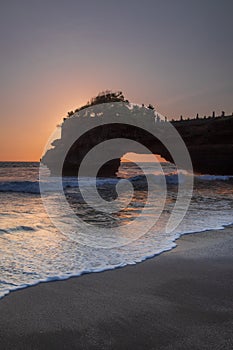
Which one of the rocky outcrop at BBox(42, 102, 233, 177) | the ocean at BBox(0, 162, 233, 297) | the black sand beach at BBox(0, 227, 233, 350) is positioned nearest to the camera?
the black sand beach at BBox(0, 227, 233, 350)

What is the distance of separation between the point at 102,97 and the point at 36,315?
129ft

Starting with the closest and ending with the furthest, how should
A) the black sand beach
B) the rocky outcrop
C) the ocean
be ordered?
the black sand beach, the ocean, the rocky outcrop

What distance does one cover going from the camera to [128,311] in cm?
257

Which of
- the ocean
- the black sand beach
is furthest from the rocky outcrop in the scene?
the black sand beach

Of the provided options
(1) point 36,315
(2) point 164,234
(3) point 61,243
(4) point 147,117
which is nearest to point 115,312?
(1) point 36,315

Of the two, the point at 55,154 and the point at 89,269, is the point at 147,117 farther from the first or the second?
the point at 89,269

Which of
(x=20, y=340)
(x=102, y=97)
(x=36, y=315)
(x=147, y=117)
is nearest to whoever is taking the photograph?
(x=20, y=340)

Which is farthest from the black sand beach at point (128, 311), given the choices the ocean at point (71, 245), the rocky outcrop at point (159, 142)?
the rocky outcrop at point (159, 142)

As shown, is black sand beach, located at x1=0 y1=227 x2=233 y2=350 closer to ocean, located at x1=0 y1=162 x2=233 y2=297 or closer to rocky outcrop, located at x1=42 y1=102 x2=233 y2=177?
ocean, located at x1=0 y1=162 x2=233 y2=297

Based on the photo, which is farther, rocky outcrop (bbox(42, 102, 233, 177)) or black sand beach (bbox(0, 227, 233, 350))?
rocky outcrop (bbox(42, 102, 233, 177))

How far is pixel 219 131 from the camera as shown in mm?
31562

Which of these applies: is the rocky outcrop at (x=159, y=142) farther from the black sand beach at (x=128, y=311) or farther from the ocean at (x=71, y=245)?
the black sand beach at (x=128, y=311)

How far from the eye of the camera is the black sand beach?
209 centimetres

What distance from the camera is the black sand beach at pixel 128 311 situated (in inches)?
82.4
